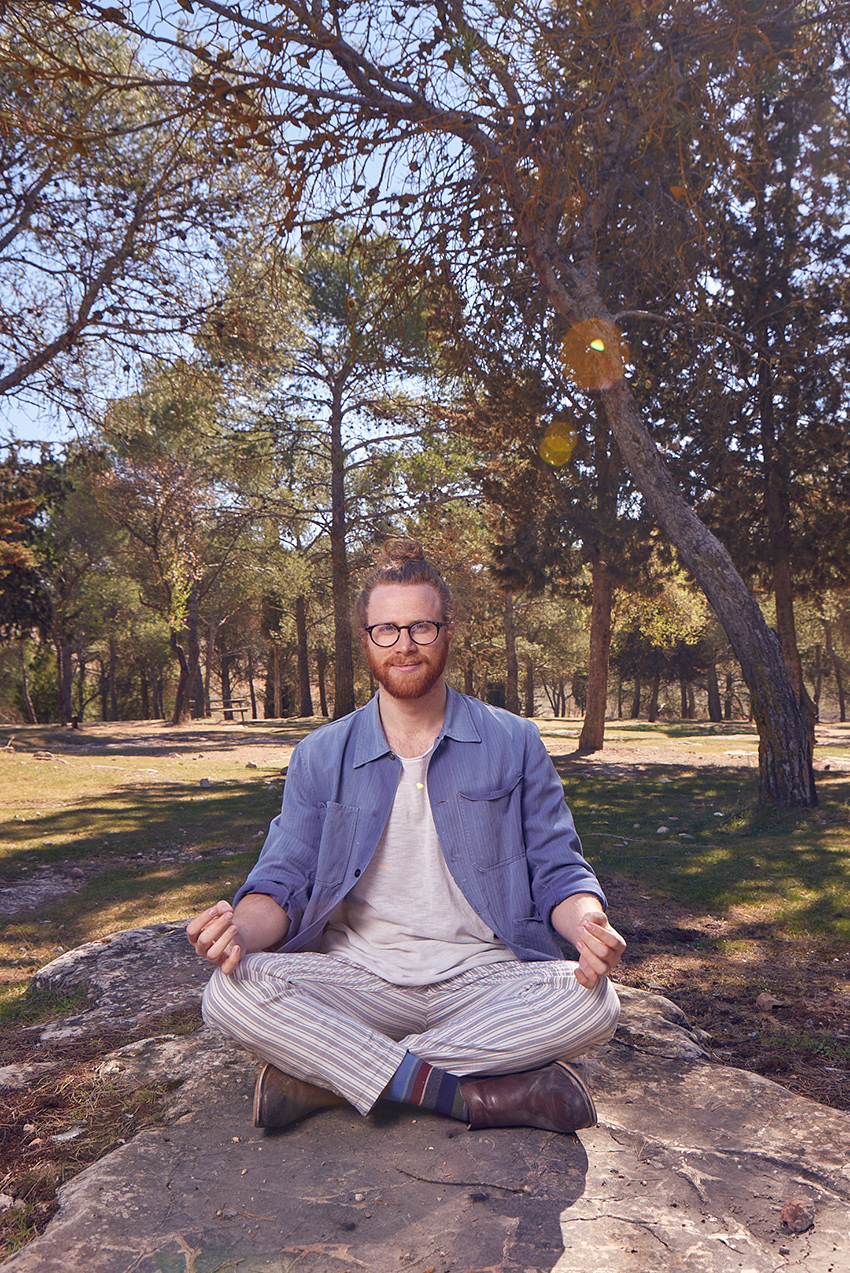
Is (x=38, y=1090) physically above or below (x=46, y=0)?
below

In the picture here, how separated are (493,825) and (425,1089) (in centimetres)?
80

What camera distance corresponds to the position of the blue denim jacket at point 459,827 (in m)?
2.85

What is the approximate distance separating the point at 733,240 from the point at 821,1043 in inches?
566

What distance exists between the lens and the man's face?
3037 mm

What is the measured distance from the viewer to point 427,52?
21.1 feet

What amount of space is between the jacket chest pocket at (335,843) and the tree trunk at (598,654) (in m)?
14.0

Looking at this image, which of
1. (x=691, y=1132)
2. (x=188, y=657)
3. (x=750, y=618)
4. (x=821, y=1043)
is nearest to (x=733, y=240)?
(x=750, y=618)

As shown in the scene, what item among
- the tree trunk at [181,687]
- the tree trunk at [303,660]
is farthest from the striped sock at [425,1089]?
the tree trunk at [303,660]

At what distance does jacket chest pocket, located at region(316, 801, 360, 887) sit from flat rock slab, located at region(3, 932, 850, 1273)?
697 mm

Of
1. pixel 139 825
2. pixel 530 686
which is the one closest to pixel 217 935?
pixel 139 825

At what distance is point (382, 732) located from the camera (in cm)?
310

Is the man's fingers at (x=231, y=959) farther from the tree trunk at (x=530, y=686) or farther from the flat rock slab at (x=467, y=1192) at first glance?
the tree trunk at (x=530, y=686)

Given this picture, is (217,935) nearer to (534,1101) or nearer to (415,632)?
(534,1101)

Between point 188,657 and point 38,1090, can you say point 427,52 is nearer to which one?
point 38,1090
